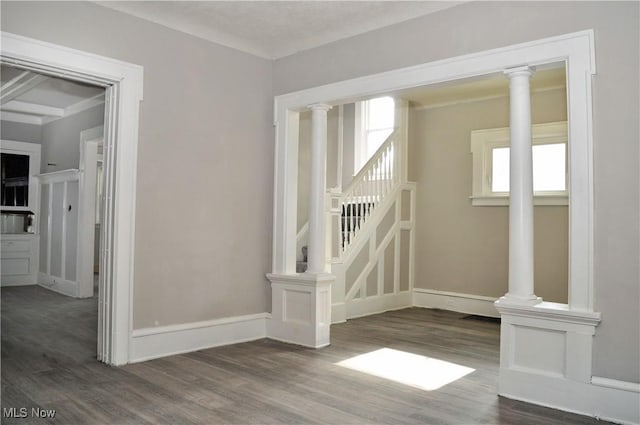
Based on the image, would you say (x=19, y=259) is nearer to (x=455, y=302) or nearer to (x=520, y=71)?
(x=455, y=302)

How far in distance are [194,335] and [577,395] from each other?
2887 mm

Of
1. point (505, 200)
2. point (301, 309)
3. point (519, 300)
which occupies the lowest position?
point (301, 309)

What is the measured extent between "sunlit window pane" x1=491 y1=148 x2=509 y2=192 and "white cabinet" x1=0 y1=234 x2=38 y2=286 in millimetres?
7075

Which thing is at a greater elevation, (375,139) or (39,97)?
(39,97)

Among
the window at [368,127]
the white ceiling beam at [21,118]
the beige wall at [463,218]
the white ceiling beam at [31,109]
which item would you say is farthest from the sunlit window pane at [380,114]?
the white ceiling beam at [21,118]

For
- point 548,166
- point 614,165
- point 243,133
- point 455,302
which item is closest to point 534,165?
point 548,166

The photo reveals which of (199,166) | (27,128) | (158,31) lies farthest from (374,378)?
(27,128)

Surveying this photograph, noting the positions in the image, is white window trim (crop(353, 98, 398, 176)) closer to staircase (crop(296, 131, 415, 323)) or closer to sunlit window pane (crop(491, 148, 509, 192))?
staircase (crop(296, 131, 415, 323))

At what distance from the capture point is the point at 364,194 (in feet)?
20.7

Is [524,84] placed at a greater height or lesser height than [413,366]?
greater

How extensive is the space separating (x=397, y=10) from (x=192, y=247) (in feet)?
8.19

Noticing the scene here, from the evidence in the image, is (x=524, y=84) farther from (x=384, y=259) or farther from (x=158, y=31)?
(x=384, y=259)

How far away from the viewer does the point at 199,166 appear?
14.4 feet

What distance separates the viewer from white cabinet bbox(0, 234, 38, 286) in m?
8.03
